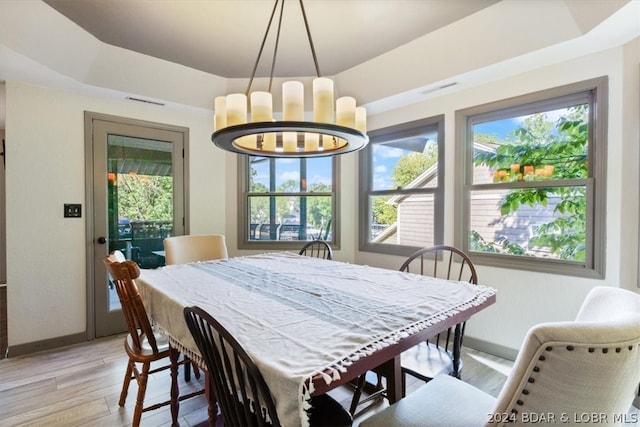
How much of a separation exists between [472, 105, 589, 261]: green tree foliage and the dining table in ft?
3.77

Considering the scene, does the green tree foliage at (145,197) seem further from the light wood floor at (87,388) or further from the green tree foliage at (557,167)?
the green tree foliage at (557,167)

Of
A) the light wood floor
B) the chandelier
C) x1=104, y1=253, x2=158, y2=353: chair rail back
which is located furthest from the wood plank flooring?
the chandelier

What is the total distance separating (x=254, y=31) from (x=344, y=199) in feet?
6.41

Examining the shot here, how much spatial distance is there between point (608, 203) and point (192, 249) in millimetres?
3185

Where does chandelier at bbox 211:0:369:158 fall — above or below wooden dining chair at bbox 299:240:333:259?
above

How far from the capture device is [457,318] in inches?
52.9

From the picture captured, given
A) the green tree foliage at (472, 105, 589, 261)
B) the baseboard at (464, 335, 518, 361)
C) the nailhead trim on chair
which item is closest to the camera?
the nailhead trim on chair

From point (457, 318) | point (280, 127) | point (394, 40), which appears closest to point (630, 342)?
point (457, 318)

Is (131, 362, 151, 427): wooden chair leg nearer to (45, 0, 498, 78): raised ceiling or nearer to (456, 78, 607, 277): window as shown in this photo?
(45, 0, 498, 78): raised ceiling

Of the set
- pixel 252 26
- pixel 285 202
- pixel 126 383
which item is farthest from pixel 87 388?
pixel 252 26

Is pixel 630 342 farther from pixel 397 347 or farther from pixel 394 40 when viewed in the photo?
pixel 394 40

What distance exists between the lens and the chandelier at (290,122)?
1499 millimetres

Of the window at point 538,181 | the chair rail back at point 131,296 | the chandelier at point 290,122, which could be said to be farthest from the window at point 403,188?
the chair rail back at point 131,296

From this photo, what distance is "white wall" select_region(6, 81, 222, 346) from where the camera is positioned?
2.54 m
